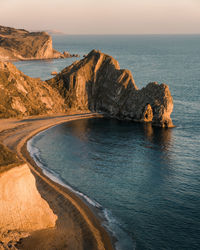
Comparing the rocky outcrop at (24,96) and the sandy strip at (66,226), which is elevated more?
the rocky outcrop at (24,96)

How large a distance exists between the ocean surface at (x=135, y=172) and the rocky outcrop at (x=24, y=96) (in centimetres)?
1297

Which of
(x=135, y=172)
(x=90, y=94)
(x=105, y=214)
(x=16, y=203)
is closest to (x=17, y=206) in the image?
(x=16, y=203)

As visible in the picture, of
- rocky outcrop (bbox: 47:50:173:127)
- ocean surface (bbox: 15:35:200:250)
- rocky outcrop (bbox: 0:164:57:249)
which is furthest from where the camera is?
rocky outcrop (bbox: 47:50:173:127)

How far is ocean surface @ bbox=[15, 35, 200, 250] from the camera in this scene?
42.5 meters

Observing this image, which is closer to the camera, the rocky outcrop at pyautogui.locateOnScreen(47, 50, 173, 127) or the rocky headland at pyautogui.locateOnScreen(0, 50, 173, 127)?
the rocky headland at pyautogui.locateOnScreen(0, 50, 173, 127)

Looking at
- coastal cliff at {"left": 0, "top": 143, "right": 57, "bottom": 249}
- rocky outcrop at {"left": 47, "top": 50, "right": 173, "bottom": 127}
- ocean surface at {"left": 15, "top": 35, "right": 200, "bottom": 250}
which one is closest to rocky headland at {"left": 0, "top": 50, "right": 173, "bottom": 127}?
rocky outcrop at {"left": 47, "top": 50, "right": 173, "bottom": 127}

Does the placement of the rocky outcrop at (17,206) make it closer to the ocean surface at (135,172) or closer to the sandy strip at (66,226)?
the sandy strip at (66,226)

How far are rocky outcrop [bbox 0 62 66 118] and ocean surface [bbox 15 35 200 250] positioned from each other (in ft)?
42.6

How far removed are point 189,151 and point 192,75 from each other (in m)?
114

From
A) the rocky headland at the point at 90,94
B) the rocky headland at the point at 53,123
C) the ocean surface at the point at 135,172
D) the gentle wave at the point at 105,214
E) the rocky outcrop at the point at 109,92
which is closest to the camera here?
the rocky headland at the point at 53,123

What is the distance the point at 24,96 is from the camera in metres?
103

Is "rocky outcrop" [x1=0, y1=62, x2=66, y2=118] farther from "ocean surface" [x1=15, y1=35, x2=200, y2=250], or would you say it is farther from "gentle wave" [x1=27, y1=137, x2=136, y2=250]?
"gentle wave" [x1=27, y1=137, x2=136, y2=250]

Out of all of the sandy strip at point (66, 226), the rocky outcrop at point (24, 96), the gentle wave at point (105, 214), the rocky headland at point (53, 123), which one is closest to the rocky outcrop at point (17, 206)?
the rocky headland at point (53, 123)

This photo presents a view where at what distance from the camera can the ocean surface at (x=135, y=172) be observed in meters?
42.5
